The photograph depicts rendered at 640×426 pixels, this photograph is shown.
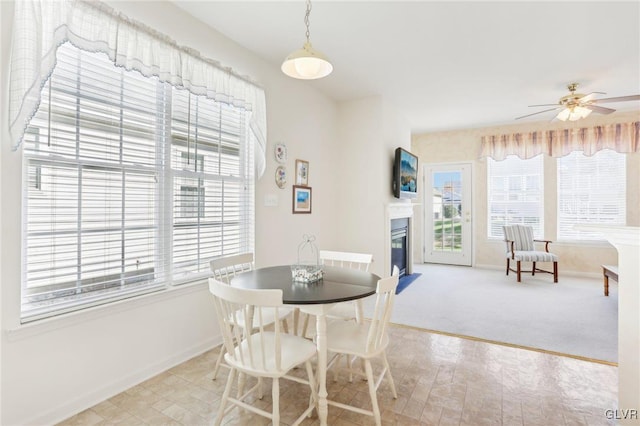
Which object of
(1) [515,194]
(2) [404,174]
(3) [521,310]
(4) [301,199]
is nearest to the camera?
(3) [521,310]

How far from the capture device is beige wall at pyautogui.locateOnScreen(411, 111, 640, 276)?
5059mm

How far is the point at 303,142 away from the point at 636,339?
10.7 feet

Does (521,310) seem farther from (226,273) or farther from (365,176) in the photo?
(226,273)

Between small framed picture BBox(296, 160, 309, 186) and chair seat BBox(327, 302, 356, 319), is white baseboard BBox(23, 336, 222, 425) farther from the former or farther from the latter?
small framed picture BBox(296, 160, 309, 186)

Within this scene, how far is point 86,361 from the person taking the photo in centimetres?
190

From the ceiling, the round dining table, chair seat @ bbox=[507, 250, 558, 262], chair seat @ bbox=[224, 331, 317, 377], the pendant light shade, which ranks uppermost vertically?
the ceiling

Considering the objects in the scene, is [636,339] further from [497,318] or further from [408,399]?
[497,318]

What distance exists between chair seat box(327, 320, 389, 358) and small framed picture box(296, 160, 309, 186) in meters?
2.07

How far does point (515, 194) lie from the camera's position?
5914 mm

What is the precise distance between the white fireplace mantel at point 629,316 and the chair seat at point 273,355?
1.64 metres

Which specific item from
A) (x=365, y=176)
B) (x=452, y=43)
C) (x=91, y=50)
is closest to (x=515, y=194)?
(x=365, y=176)

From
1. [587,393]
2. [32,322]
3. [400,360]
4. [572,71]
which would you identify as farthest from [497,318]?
[32,322]

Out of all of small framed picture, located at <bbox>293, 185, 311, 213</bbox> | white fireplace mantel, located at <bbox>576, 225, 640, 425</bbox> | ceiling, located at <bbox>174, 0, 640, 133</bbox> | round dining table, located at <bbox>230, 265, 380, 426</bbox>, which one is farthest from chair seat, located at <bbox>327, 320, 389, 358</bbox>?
ceiling, located at <bbox>174, 0, 640, 133</bbox>

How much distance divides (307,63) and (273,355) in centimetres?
167
